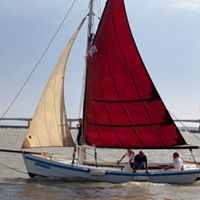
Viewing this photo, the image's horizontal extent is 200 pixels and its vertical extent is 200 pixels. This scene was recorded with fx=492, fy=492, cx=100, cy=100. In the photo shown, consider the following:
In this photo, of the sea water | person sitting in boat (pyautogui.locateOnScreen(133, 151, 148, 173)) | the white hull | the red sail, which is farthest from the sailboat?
the sea water

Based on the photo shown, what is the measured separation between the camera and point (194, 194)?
25.2 m

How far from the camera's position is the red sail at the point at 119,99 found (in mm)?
27781

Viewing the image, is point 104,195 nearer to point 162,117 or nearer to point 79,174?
point 79,174

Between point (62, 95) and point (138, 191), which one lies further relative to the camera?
point (62, 95)

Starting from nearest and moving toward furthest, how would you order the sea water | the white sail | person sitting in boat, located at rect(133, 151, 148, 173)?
the sea water < the white sail < person sitting in boat, located at rect(133, 151, 148, 173)

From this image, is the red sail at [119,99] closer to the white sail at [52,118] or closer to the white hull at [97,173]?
the white sail at [52,118]

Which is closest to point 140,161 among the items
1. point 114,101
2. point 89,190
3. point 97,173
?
point 97,173

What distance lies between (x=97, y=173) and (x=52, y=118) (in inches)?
158

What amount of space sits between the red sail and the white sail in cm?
137

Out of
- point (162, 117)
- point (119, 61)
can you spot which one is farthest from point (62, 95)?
point (162, 117)

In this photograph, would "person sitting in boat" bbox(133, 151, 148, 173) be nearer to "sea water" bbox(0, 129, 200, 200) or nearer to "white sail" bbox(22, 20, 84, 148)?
"sea water" bbox(0, 129, 200, 200)

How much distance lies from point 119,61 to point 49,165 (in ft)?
23.1

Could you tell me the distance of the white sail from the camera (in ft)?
88.1

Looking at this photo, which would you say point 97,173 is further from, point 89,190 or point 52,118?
point 52,118
